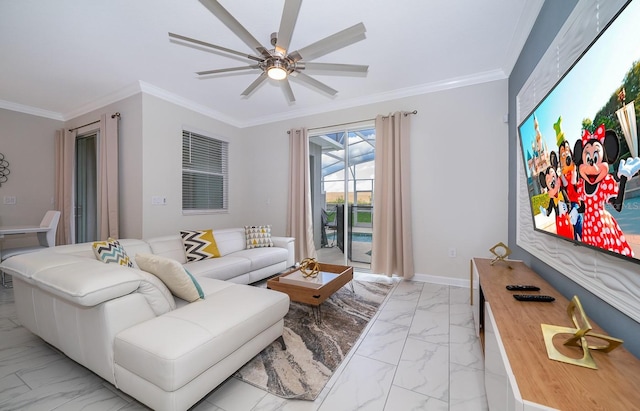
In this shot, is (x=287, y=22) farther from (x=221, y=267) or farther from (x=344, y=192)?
(x=344, y=192)

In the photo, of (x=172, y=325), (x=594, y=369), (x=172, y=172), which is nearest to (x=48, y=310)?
(x=172, y=325)

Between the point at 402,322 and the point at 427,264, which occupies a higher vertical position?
the point at 427,264

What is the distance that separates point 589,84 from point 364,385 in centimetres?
192

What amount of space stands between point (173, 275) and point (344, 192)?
300cm

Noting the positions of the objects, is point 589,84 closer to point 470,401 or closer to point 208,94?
point 470,401

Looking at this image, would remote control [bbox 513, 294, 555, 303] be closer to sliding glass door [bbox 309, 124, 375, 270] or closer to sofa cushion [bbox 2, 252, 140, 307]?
sofa cushion [bbox 2, 252, 140, 307]

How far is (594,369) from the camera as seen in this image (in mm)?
843

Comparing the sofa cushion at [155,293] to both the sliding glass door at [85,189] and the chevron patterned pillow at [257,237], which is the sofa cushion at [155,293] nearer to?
the chevron patterned pillow at [257,237]

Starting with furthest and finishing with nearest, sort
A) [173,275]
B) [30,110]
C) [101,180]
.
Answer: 1. [30,110]
2. [101,180]
3. [173,275]

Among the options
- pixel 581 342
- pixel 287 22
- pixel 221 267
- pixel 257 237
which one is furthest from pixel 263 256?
pixel 581 342

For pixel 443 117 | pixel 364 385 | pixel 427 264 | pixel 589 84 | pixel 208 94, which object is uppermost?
pixel 208 94

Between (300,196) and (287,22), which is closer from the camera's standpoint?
(287,22)

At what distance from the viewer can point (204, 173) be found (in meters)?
4.46

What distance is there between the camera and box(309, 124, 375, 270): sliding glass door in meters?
4.04
